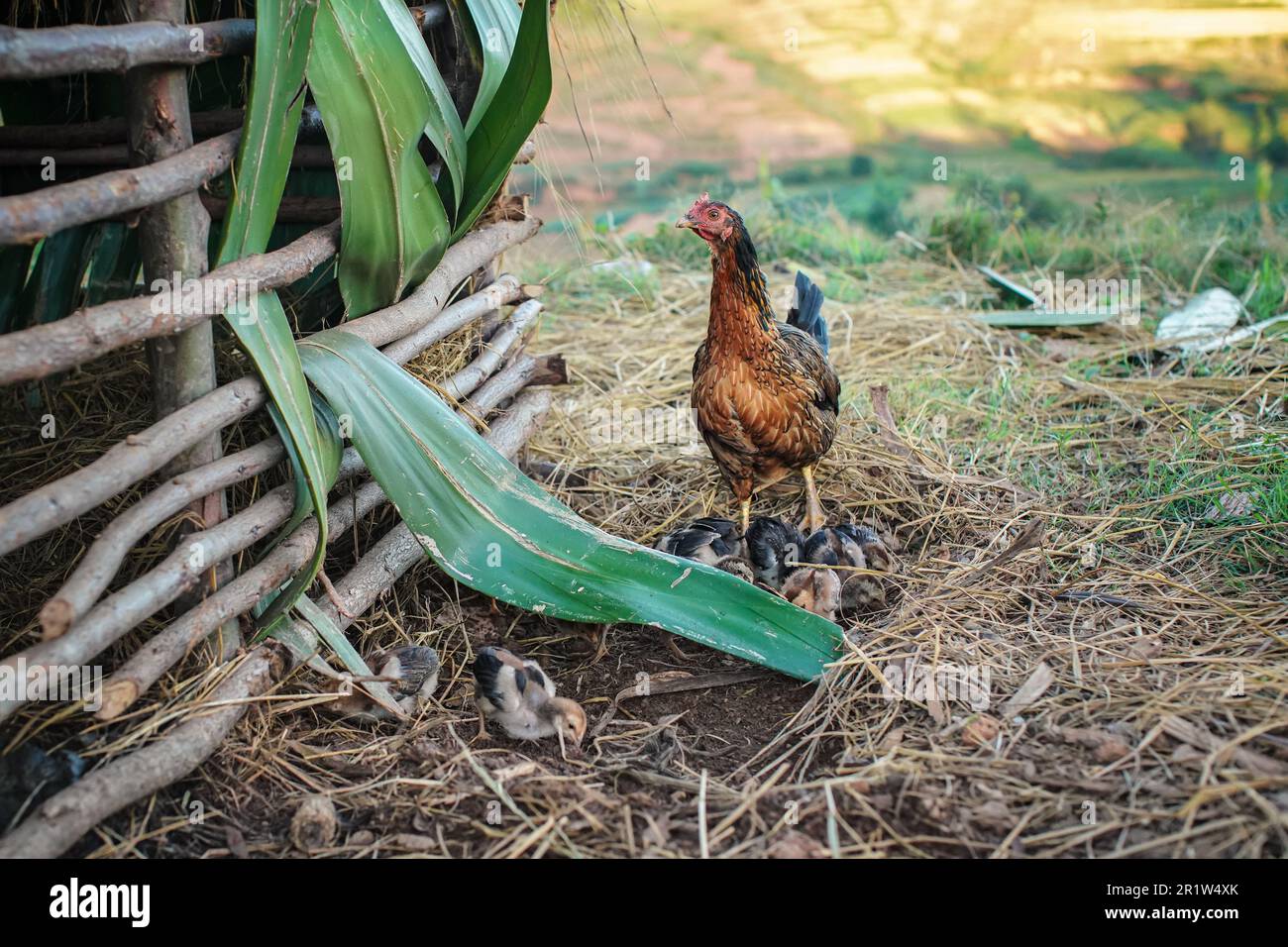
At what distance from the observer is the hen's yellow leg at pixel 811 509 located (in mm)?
3516

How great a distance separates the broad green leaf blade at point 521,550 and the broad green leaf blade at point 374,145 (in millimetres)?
249

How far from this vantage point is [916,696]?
2.46 meters

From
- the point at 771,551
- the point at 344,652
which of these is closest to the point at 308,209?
the point at 344,652

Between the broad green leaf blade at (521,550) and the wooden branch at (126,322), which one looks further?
the broad green leaf blade at (521,550)

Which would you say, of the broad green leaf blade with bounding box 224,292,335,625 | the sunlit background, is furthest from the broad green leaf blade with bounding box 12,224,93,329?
the sunlit background

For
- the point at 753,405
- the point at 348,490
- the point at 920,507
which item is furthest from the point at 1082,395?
the point at 348,490

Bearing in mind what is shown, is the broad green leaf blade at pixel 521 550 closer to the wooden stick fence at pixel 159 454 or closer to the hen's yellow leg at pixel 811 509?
the wooden stick fence at pixel 159 454

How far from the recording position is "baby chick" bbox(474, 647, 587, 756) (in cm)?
244

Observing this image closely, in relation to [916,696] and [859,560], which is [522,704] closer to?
[916,696]

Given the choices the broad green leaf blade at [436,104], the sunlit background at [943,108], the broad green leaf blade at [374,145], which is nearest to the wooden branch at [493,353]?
the broad green leaf blade at [374,145]

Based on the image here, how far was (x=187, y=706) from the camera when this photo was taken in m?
2.23

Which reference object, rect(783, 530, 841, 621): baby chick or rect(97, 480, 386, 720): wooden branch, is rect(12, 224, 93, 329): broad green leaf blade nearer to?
rect(97, 480, 386, 720): wooden branch

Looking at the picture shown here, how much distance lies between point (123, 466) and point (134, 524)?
0.12m

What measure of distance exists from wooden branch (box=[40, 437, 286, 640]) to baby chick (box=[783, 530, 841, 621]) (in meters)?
1.48
